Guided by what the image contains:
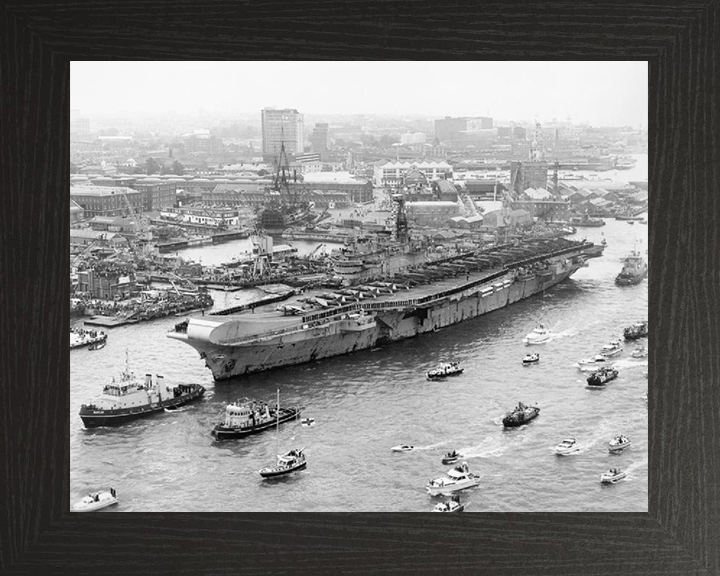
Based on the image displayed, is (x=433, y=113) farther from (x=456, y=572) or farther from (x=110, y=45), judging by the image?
(x=456, y=572)

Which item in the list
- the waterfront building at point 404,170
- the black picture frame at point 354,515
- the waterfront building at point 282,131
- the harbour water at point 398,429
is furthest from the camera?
the waterfront building at point 404,170

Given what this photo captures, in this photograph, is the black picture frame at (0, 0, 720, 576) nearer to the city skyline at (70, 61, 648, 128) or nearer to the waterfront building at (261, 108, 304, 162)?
the city skyline at (70, 61, 648, 128)

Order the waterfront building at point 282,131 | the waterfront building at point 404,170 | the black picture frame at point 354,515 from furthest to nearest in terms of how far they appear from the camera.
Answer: the waterfront building at point 404,170 < the waterfront building at point 282,131 < the black picture frame at point 354,515

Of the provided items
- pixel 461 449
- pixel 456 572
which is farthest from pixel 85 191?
pixel 456 572

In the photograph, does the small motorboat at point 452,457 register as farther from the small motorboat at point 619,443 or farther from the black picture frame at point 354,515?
the small motorboat at point 619,443

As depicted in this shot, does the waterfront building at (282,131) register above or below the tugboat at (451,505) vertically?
above

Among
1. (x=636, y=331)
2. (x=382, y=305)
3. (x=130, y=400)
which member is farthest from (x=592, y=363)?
(x=130, y=400)

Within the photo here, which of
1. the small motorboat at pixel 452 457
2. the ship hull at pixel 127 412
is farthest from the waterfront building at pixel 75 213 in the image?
the small motorboat at pixel 452 457
